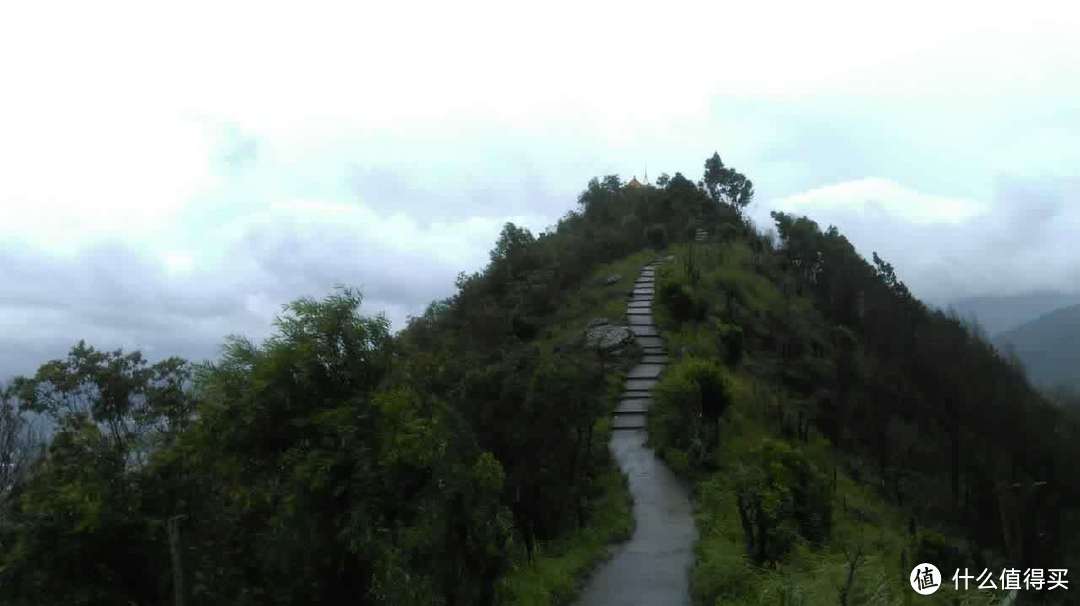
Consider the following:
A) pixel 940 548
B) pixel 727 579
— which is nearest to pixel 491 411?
pixel 727 579

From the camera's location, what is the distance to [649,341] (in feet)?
71.6

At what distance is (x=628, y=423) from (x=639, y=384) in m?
1.99

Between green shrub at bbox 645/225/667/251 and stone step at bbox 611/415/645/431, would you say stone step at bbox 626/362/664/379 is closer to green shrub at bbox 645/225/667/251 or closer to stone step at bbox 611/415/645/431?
stone step at bbox 611/415/645/431

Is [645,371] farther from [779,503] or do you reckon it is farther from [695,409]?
[779,503]

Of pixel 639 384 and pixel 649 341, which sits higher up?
pixel 649 341

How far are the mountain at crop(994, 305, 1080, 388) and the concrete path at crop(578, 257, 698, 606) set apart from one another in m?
8.84

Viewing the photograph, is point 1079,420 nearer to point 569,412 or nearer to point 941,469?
point 941,469

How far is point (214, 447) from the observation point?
25.2 feet

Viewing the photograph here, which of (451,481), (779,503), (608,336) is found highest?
(608,336)

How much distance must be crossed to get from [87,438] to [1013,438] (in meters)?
17.9

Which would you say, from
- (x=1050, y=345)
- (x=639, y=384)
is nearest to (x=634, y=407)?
(x=639, y=384)

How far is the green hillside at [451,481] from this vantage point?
714cm

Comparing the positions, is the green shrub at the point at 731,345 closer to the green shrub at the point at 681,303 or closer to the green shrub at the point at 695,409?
the green shrub at the point at 681,303

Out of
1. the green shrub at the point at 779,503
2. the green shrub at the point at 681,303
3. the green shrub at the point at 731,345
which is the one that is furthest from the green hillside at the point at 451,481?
the green shrub at the point at 681,303
